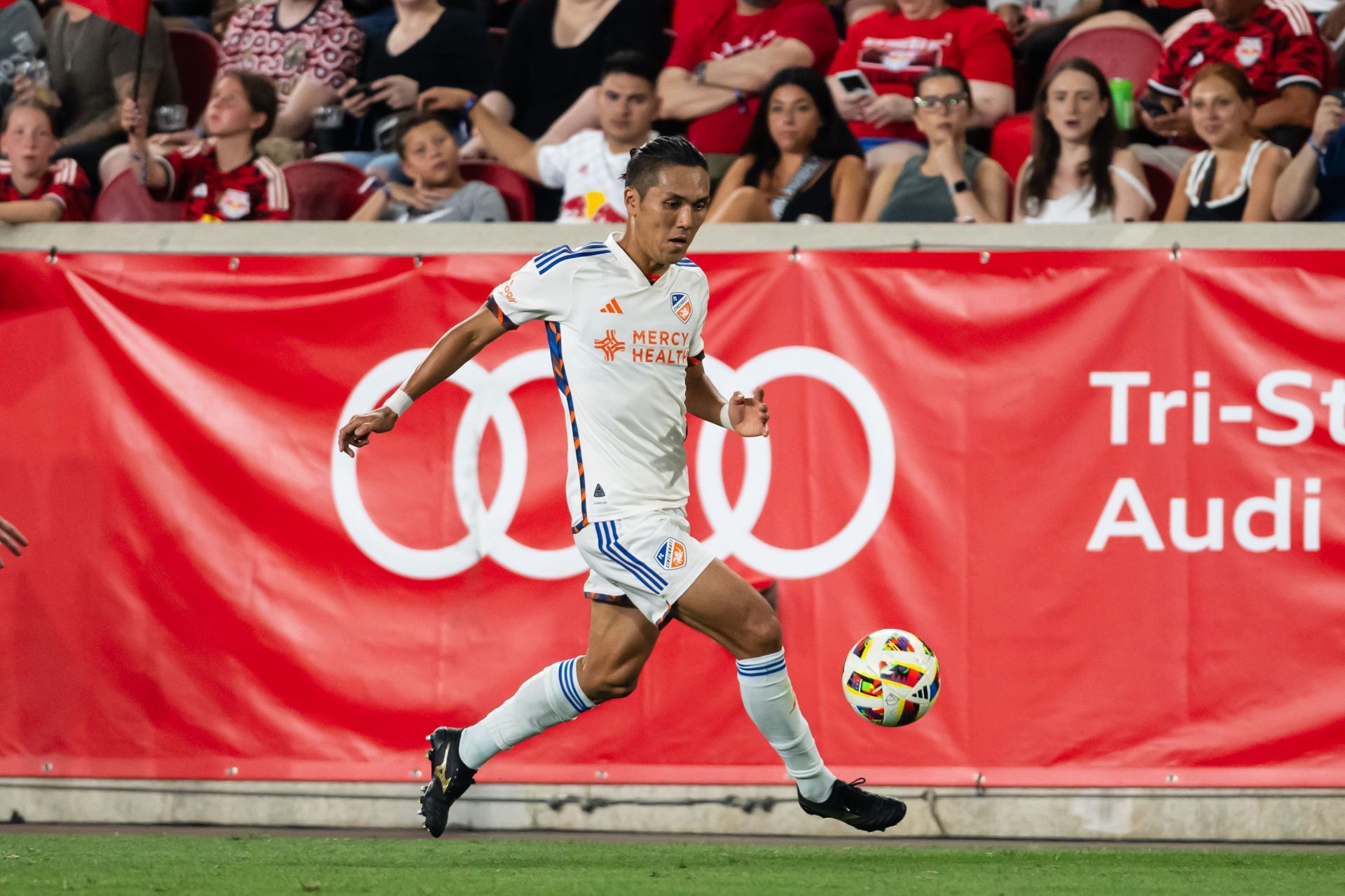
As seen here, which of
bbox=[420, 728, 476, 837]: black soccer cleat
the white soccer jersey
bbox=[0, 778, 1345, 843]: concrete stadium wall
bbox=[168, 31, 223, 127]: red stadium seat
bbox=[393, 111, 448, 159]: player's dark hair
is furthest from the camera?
bbox=[168, 31, 223, 127]: red stadium seat

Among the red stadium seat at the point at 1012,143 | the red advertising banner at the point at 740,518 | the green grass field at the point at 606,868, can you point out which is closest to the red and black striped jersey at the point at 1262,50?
the red stadium seat at the point at 1012,143

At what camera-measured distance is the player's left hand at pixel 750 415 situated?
17.3ft

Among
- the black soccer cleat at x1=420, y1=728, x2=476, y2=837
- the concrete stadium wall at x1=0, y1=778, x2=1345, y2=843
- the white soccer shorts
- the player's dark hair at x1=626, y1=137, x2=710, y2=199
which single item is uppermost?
the player's dark hair at x1=626, y1=137, x2=710, y2=199

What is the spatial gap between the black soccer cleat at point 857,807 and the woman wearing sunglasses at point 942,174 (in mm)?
3225

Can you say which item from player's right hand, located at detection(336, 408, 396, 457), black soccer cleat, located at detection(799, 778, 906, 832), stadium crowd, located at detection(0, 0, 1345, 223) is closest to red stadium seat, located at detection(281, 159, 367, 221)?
stadium crowd, located at detection(0, 0, 1345, 223)

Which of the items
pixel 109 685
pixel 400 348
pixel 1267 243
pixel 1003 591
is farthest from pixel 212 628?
pixel 1267 243

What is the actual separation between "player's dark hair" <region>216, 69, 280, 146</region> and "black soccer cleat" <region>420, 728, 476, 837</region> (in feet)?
13.8

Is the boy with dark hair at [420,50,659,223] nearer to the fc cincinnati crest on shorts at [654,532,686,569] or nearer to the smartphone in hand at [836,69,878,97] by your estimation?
the smartphone in hand at [836,69,878,97]

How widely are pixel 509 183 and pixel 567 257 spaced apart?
3356 mm

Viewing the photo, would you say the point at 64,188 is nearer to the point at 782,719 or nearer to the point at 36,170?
the point at 36,170

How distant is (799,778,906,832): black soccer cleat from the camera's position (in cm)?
559

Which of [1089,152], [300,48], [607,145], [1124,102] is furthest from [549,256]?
[300,48]

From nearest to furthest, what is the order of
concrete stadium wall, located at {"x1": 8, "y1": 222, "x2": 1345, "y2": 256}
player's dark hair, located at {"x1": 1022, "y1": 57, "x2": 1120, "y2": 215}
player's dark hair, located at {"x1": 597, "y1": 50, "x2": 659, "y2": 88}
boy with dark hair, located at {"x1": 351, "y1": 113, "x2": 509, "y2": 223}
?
concrete stadium wall, located at {"x1": 8, "y1": 222, "x2": 1345, "y2": 256} < player's dark hair, located at {"x1": 1022, "y1": 57, "x2": 1120, "y2": 215} < boy with dark hair, located at {"x1": 351, "y1": 113, "x2": 509, "y2": 223} < player's dark hair, located at {"x1": 597, "y1": 50, "x2": 659, "y2": 88}

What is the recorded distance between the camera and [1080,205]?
7.78 meters
